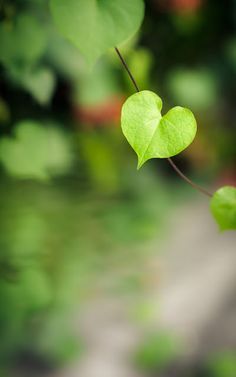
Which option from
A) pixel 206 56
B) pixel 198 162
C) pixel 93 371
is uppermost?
pixel 206 56

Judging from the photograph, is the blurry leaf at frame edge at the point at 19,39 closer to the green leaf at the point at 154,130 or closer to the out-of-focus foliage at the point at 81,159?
the out-of-focus foliage at the point at 81,159

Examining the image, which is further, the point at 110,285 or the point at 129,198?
the point at 129,198

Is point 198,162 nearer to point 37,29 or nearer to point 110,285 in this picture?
point 110,285

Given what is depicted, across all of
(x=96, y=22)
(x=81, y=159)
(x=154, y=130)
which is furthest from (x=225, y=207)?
(x=81, y=159)

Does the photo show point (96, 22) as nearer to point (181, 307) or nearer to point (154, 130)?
point (154, 130)

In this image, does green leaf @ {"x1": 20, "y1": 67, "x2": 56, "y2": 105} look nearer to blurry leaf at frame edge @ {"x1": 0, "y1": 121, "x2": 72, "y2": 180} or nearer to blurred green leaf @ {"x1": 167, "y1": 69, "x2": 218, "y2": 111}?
blurry leaf at frame edge @ {"x1": 0, "y1": 121, "x2": 72, "y2": 180}

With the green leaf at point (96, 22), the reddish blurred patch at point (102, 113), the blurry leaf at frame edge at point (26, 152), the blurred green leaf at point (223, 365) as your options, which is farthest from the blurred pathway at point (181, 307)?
the green leaf at point (96, 22)

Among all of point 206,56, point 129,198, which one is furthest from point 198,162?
point 206,56

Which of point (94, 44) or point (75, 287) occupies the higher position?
point (94, 44)
